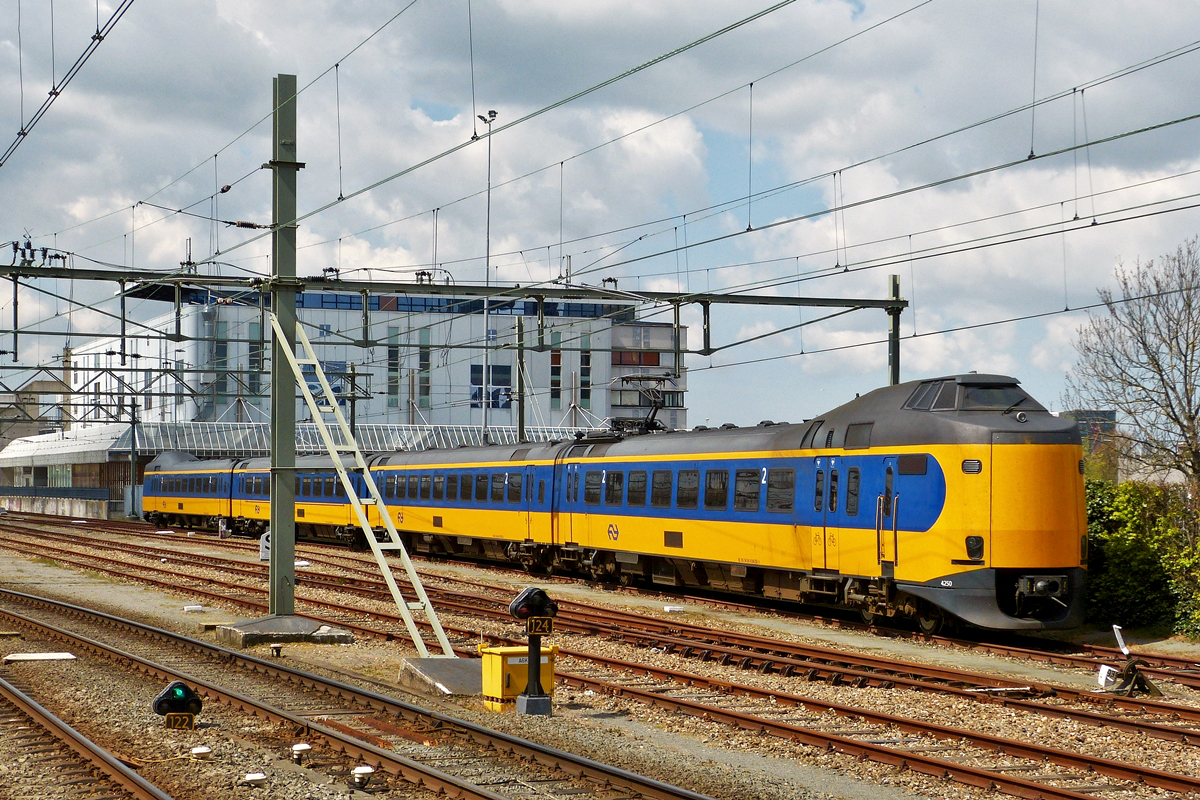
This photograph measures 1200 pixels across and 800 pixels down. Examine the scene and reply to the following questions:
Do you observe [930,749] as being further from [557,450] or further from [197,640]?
[557,450]

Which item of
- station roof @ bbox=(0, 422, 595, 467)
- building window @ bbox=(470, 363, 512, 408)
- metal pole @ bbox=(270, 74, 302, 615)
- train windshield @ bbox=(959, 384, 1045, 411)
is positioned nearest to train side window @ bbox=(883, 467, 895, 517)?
train windshield @ bbox=(959, 384, 1045, 411)

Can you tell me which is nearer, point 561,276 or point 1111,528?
point 1111,528

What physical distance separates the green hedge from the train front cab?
9.17 feet

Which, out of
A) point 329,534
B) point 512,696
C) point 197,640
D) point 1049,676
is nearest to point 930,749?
point 512,696

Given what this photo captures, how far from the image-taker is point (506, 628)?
1975cm

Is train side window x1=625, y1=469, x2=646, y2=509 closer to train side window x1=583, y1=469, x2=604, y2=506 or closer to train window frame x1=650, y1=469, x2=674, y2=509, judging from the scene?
train window frame x1=650, y1=469, x2=674, y2=509

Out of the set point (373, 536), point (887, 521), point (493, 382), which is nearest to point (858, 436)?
point (887, 521)

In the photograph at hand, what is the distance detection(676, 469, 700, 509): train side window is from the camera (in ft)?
77.5

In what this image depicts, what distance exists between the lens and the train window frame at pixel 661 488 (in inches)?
965

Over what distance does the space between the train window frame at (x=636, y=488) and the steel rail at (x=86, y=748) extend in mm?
14139

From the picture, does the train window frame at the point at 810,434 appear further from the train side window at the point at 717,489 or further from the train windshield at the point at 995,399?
the train windshield at the point at 995,399

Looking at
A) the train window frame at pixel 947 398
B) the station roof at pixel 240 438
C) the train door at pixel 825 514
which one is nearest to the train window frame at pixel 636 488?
the train door at pixel 825 514

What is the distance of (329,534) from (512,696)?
33.4 metres

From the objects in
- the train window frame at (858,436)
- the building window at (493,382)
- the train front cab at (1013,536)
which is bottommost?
the train front cab at (1013,536)
